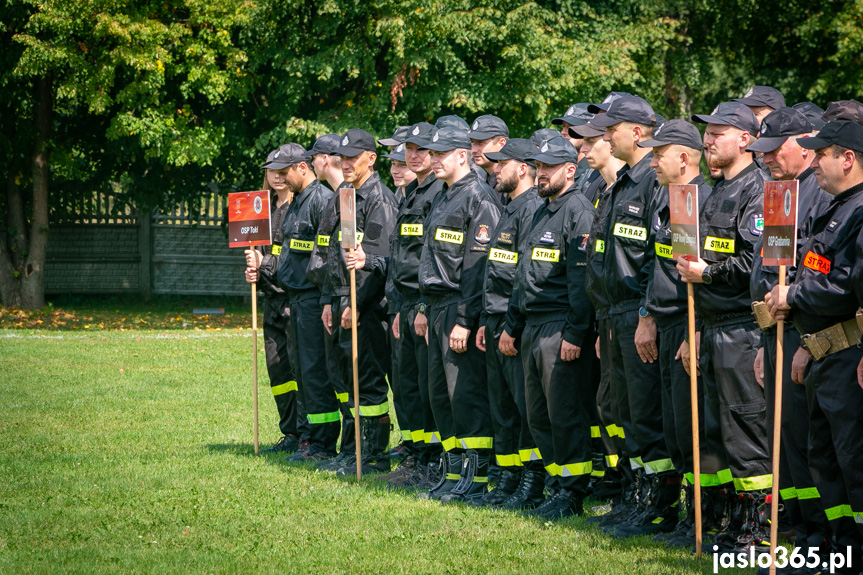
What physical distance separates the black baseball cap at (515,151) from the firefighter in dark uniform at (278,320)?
10.4ft

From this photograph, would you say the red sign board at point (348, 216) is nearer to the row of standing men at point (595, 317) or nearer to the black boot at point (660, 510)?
the row of standing men at point (595, 317)

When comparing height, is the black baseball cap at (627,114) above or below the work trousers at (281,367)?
above

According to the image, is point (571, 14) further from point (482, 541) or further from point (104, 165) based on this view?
point (482, 541)

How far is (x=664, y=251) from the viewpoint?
652 cm

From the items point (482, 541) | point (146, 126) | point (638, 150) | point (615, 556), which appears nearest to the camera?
point (615, 556)

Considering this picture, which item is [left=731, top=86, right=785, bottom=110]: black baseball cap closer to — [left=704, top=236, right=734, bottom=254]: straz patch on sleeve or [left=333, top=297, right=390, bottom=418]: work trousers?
[left=704, top=236, right=734, bottom=254]: straz patch on sleeve

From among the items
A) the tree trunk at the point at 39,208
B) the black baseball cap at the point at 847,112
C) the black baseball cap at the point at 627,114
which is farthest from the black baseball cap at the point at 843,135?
the tree trunk at the point at 39,208

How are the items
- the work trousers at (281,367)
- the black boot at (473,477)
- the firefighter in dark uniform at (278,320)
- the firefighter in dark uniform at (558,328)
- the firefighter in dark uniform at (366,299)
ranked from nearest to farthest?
the firefighter in dark uniform at (558,328), the black boot at (473,477), the firefighter in dark uniform at (366,299), the firefighter in dark uniform at (278,320), the work trousers at (281,367)

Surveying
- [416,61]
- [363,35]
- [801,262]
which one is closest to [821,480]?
[801,262]

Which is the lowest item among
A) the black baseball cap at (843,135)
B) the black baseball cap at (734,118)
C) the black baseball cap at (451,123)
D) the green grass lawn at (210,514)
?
the green grass lawn at (210,514)

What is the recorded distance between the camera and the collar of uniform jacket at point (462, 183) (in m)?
8.30

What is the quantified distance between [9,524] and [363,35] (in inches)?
595

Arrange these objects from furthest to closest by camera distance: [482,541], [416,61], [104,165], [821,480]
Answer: [104,165] < [416,61] < [482,541] < [821,480]

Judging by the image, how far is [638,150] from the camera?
23.5ft
